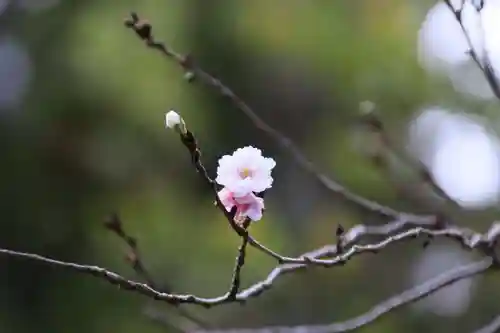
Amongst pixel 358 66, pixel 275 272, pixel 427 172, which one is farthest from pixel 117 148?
pixel 275 272

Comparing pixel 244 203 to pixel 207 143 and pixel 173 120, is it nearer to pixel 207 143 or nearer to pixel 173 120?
pixel 173 120

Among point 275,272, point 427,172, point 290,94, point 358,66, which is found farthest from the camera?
point 290,94

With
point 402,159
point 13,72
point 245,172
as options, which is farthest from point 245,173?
point 13,72

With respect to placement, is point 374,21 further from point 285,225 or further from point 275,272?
point 275,272

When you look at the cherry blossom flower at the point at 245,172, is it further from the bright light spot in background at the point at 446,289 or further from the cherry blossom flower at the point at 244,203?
the bright light spot in background at the point at 446,289

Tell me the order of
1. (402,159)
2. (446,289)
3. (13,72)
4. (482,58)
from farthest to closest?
(13,72), (446,289), (402,159), (482,58)

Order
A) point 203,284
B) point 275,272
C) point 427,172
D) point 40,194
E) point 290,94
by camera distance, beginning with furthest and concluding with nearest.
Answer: point 290,94, point 40,194, point 203,284, point 427,172, point 275,272

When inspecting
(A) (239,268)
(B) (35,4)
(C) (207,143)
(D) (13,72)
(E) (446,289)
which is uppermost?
(B) (35,4)
